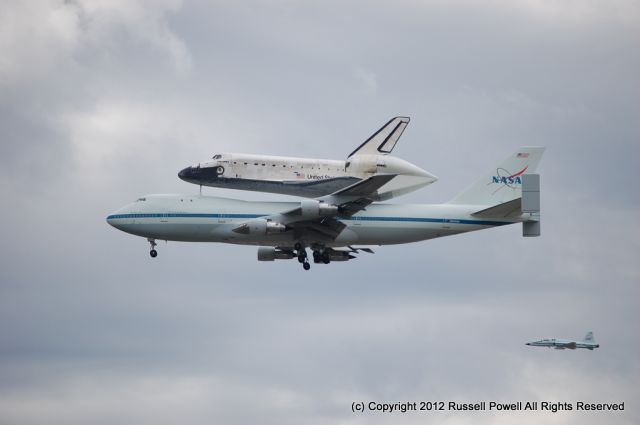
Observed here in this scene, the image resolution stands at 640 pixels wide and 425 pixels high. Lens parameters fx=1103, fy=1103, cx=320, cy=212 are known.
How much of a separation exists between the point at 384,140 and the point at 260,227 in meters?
11.4

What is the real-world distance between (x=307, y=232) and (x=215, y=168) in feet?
31.8

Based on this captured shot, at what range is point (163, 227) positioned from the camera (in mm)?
85875

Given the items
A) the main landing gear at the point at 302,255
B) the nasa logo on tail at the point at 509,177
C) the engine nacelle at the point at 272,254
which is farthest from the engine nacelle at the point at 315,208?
the nasa logo on tail at the point at 509,177

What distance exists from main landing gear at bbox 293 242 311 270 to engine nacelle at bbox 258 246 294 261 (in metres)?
3.63

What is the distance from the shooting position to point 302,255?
87625 millimetres

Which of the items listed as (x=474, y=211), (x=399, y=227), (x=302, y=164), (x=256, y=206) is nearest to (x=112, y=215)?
(x=256, y=206)

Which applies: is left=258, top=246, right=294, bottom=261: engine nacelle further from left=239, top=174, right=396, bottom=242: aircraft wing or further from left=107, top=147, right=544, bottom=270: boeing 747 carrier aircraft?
left=239, top=174, right=396, bottom=242: aircraft wing

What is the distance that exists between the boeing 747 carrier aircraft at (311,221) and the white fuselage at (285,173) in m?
2.10

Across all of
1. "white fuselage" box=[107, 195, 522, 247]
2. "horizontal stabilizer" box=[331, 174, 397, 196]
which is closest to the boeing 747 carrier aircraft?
"white fuselage" box=[107, 195, 522, 247]

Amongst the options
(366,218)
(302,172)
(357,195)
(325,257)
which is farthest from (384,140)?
(325,257)

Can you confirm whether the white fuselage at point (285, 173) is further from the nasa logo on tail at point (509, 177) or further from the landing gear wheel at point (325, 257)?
the nasa logo on tail at point (509, 177)

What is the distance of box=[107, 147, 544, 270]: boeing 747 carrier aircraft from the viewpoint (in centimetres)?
8431

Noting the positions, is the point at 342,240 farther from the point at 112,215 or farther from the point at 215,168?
the point at 112,215

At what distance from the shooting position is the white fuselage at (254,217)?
85.4 m
